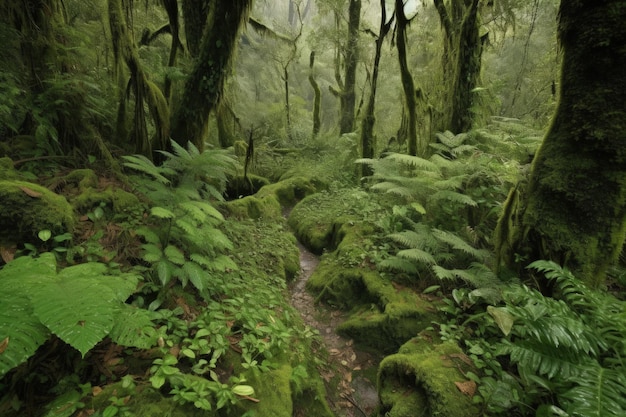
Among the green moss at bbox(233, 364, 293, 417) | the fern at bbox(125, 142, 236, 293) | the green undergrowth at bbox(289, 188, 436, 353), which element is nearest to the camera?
the green moss at bbox(233, 364, 293, 417)

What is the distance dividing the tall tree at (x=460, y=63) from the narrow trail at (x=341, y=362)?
17.4 ft

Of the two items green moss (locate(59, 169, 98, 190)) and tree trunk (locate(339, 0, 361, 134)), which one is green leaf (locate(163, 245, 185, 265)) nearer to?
green moss (locate(59, 169, 98, 190))

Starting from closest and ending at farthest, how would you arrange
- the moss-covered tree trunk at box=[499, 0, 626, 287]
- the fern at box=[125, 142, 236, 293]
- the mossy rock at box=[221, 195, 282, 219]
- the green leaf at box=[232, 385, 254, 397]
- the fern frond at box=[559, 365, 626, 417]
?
the fern frond at box=[559, 365, 626, 417] → the green leaf at box=[232, 385, 254, 397] → the moss-covered tree trunk at box=[499, 0, 626, 287] → the fern at box=[125, 142, 236, 293] → the mossy rock at box=[221, 195, 282, 219]

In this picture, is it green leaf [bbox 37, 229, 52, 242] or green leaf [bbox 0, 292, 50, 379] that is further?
green leaf [bbox 37, 229, 52, 242]

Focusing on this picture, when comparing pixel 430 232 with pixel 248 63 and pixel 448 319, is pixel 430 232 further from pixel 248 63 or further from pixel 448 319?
pixel 248 63

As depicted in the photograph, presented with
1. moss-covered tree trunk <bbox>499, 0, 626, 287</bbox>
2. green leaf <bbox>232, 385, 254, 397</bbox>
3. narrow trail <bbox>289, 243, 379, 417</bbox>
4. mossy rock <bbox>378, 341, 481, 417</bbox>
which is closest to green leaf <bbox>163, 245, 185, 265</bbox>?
green leaf <bbox>232, 385, 254, 397</bbox>

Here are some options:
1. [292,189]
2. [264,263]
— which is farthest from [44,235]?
[292,189]

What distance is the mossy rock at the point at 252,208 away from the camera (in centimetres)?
617

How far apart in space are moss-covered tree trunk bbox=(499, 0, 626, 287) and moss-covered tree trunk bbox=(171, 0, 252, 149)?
4.46 m

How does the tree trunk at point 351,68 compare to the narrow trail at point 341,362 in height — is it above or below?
above

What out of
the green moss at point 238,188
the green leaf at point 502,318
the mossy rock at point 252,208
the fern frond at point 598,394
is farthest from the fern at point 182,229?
the green moss at point 238,188

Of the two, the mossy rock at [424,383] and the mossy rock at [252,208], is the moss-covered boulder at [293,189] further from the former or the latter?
the mossy rock at [424,383]

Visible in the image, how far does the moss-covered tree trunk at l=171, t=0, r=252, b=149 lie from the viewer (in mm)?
4863

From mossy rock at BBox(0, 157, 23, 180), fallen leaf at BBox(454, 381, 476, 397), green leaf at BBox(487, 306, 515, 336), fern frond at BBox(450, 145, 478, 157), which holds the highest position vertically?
fern frond at BBox(450, 145, 478, 157)
